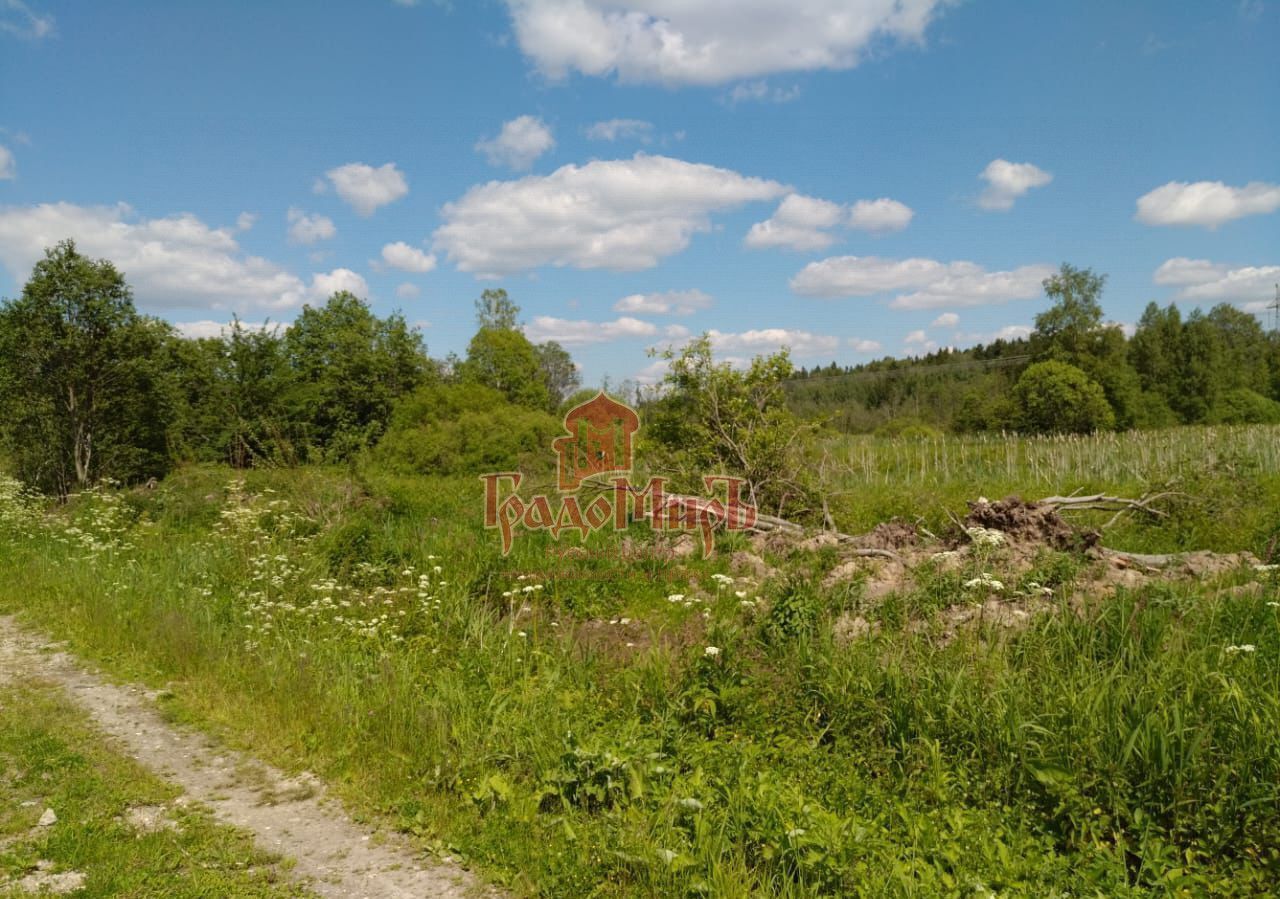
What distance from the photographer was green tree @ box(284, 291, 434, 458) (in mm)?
21219

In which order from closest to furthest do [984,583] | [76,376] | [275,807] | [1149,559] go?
[275,807] < [984,583] < [1149,559] < [76,376]

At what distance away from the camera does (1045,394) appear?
34875 millimetres

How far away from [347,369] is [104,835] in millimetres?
20542

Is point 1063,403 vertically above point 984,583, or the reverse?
point 1063,403

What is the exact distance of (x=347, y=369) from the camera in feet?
73.9

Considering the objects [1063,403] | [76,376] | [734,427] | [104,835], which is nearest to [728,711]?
[104,835]

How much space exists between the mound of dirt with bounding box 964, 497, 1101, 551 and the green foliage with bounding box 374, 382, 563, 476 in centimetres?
844

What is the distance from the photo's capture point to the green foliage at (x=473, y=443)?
14992 mm

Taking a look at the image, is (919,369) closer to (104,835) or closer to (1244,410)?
(1244,410)

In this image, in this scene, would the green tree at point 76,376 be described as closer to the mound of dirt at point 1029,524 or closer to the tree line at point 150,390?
the tree line at point 150,390

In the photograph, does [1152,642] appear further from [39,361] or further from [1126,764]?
[39,361]

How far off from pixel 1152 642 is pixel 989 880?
2.38 metres

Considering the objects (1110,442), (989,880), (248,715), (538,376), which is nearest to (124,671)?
(248,715)

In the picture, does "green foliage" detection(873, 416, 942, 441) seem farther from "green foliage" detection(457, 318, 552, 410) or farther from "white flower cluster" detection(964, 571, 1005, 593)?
"white flower cluster" detection(964, 571, 1005, 593)
